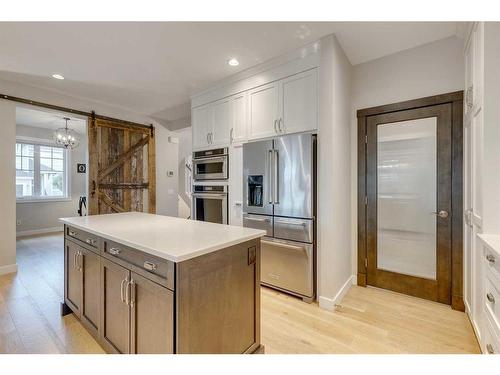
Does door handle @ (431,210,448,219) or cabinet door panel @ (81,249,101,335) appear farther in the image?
door handle @ (431,210,448,219)

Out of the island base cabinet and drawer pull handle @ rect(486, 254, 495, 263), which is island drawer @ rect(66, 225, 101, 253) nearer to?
the island base cabinet

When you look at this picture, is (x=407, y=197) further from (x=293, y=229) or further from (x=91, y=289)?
(x=91, y=289)

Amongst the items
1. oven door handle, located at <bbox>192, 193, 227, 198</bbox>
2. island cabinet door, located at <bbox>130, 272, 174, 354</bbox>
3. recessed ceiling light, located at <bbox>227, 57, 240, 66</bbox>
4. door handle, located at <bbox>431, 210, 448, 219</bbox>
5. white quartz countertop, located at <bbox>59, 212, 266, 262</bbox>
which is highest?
recessed ceiling light, located at <bbox>227, 57, 240, 66</bbox>

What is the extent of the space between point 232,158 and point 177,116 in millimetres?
2552

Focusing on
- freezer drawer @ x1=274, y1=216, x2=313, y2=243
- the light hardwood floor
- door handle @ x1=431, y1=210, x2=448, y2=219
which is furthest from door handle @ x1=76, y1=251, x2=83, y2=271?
door handle @ x1=431, y1=210, x2=448, y2=219

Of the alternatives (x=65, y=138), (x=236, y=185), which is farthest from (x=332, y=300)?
(x=65, y=138)

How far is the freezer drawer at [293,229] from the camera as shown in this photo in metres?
2.45

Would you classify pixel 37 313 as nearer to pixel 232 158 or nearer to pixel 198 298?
pixel 198 298

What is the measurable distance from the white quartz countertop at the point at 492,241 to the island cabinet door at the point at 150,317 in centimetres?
168

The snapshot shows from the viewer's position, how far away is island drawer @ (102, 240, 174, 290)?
1.19m

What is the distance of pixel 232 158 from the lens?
128 inches

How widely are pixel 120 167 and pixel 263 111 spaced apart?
3.19m

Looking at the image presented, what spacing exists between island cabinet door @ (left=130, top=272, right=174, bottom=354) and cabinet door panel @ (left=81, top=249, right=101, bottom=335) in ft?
1.61

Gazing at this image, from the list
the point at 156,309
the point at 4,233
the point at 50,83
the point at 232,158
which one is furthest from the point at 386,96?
the point at 4,233
